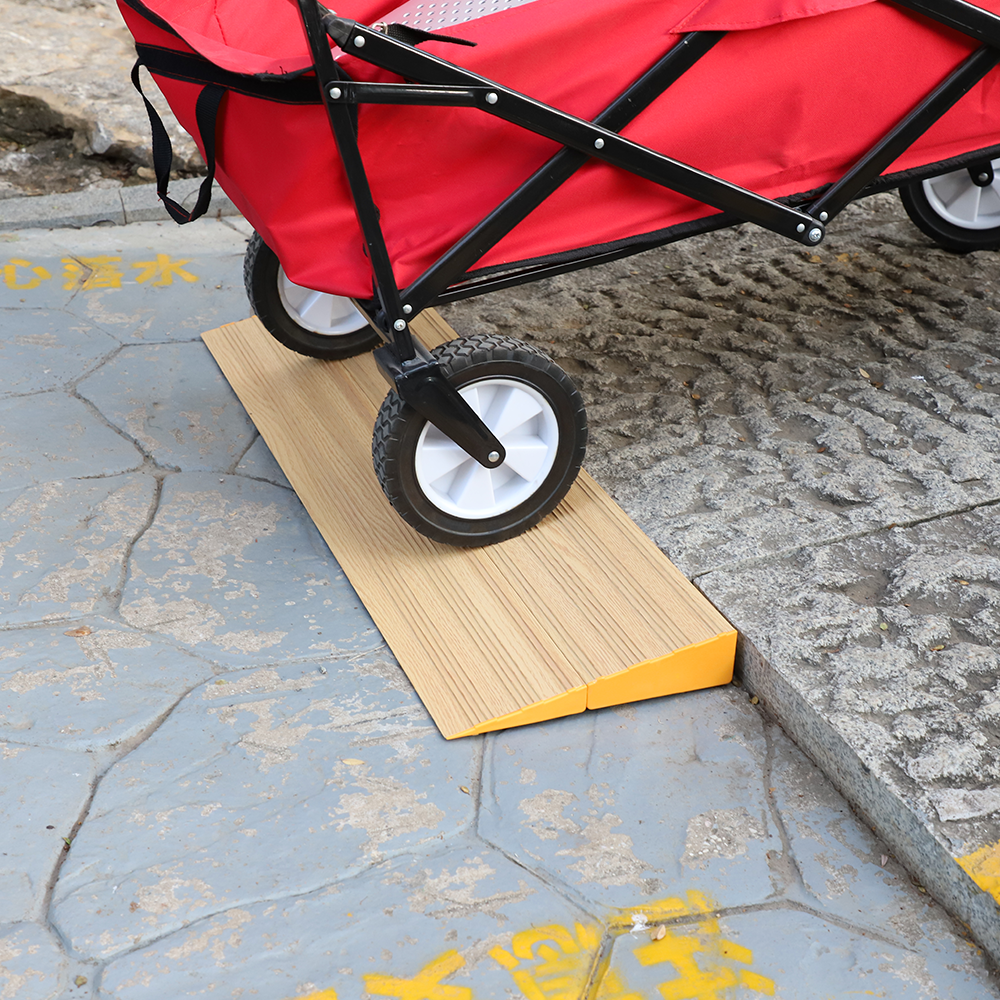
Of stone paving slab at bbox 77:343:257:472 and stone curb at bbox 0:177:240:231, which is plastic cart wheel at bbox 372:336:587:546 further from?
stone curb at bbox 0:177:240:231

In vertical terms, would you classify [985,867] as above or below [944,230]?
below

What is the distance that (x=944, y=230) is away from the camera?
9.16 feet

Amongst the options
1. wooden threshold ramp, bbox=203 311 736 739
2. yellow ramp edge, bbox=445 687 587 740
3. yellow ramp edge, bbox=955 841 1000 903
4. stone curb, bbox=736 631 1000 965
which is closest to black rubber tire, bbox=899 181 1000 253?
wooden threshold ramp, bbox=203 311 736 739

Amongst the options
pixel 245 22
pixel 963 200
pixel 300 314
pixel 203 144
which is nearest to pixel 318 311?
pixel 300 314

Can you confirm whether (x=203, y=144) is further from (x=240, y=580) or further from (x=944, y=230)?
(x=944, y=230)

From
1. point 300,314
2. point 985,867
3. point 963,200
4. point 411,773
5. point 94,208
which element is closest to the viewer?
point 985,867

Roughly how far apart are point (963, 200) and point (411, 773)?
7.02 feet

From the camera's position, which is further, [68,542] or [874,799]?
[68,542]

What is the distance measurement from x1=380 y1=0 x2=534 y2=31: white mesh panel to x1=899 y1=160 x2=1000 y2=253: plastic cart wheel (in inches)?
55.7

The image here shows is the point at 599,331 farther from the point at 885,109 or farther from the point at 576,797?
the point at 576,797

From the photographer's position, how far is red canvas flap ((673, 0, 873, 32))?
1.64m

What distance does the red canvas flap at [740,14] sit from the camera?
1637 mm

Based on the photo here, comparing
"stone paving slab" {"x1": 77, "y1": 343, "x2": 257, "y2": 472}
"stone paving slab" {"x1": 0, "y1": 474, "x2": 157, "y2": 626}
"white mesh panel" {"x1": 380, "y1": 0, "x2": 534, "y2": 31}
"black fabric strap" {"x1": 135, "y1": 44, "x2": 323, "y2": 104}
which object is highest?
"white mesh panel" {"x1": 380, "y1": 0, "x2": 534, "y2": 31}

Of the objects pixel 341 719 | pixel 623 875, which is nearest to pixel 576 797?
pixel 623 875
